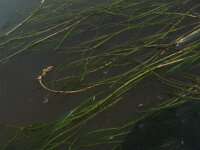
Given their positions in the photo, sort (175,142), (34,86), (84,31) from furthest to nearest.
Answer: (84,31) < (34,86) < (175,142)

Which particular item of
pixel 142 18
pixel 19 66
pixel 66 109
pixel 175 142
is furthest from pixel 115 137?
pixel 19 66

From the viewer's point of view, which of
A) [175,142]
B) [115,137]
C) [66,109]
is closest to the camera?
[175,142]

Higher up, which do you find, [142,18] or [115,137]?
[142,18]

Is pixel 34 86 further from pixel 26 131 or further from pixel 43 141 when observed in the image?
pixel 43 141

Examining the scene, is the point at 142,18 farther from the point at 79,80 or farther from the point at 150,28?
the point at 79,80

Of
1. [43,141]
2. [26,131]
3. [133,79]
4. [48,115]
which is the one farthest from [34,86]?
[133,79]

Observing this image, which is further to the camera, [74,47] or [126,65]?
[74,47]
